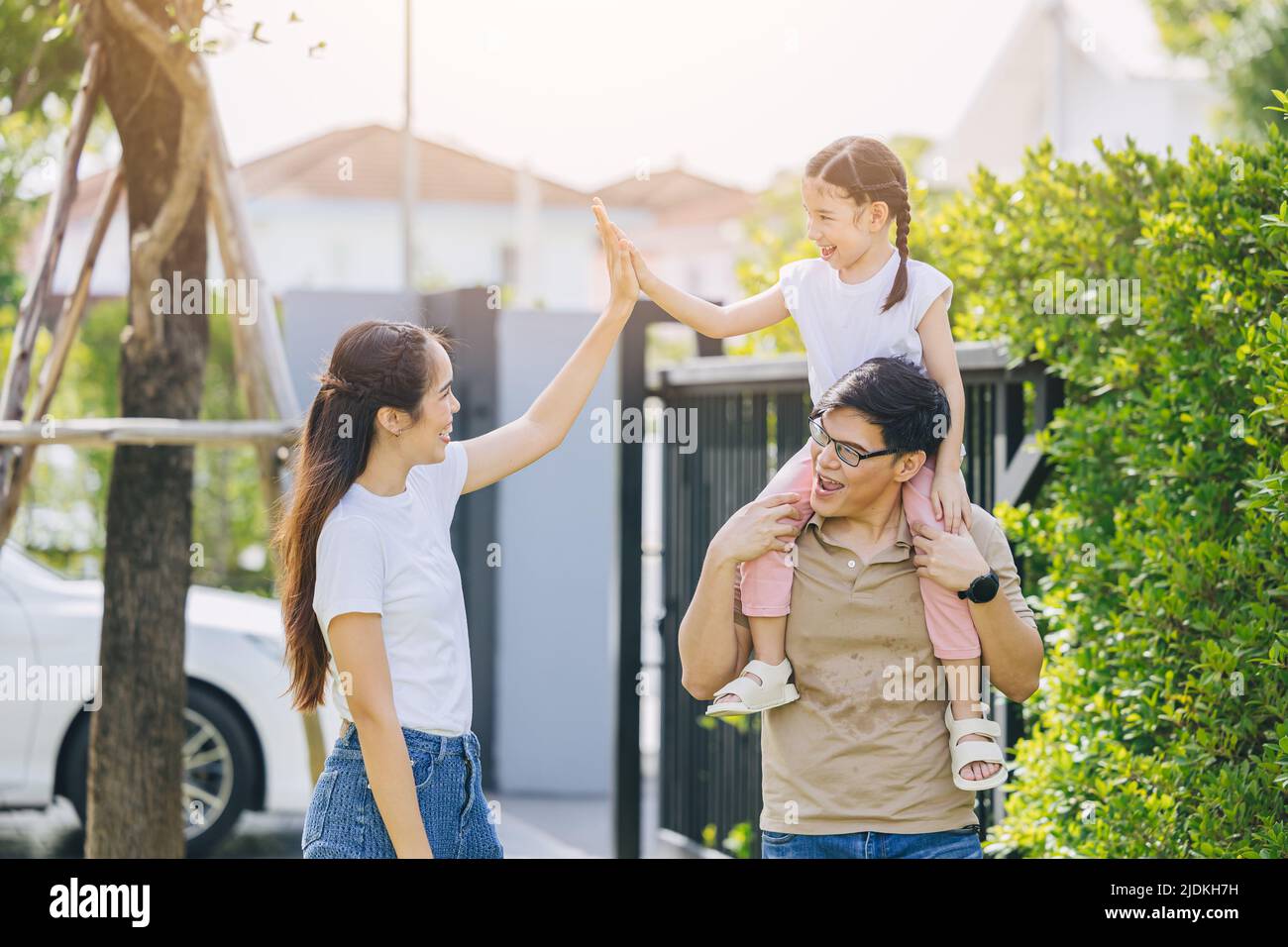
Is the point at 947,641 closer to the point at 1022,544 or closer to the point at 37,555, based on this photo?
the point at 1022,544

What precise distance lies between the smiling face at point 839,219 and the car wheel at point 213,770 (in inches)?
175

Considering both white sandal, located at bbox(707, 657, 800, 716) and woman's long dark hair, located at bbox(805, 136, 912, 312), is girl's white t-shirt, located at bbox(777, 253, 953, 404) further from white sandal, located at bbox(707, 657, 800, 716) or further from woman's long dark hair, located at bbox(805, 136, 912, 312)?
white sandal, located at bbox(707, 657, 800, 716)

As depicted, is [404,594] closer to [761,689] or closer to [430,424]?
[430,424]

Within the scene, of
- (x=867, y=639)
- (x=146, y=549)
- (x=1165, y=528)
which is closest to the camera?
(x=867, y=639)

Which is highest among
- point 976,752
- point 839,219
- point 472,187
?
point 472,187

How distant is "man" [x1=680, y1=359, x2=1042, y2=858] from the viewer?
2.82 metres

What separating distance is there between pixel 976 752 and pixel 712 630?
542 millimetres

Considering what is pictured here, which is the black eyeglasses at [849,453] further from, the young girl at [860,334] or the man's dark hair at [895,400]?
the young girl at [860,334]

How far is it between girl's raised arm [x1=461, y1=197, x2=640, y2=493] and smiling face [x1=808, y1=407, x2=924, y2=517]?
0.55 meters

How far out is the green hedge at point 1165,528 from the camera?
10.9 ft

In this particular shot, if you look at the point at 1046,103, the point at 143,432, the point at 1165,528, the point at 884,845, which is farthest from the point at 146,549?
the point at 1046,103

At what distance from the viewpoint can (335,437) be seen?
9.26 feet

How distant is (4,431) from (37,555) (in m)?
7.43
